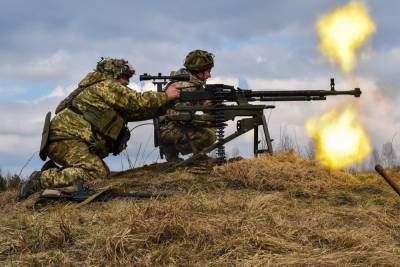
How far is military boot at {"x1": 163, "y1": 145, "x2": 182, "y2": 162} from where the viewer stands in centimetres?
1128

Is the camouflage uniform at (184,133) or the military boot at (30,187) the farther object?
the camouflage uniform at (184,133)

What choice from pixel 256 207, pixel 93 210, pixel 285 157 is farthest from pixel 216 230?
pixel 285 157

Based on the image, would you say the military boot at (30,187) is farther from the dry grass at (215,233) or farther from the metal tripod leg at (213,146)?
the metal tripod leg at (213,146)

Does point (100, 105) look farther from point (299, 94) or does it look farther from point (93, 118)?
point (299, 94)

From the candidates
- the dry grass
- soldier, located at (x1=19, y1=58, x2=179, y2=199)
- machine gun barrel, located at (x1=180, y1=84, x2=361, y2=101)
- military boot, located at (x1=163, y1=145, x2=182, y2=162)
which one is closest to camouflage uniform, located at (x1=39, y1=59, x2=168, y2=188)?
soldier, located at (x1=19, y1=58, x2=179, y2=199)

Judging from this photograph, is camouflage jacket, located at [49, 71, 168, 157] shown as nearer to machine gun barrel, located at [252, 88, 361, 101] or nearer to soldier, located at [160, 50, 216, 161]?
soldier, located at [160, 50, 216, 161]

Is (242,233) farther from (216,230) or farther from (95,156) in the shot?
(95,156)

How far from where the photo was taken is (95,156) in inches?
364

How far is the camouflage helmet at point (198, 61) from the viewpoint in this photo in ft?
35.1

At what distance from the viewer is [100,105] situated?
918 cm

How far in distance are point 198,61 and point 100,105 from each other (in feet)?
7.68

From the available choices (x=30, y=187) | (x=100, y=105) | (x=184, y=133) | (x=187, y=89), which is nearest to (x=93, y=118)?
(x=100, y=105)

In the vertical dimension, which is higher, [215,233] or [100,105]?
[100,105]

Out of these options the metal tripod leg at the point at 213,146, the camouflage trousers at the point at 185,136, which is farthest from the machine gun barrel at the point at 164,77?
the metal tripod leg at the point at 213,146
